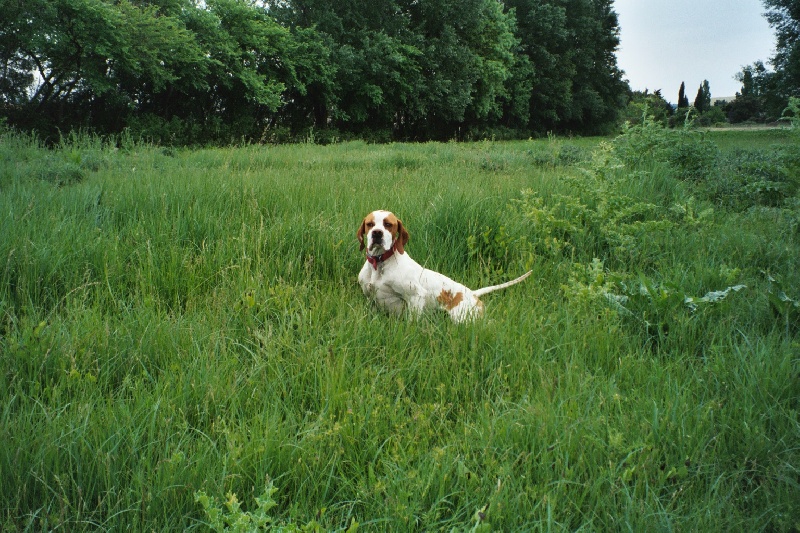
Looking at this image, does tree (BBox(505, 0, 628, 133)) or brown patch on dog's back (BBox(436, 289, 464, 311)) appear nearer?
brown patch on dog's back (BBox(436, 289, 464, 311))

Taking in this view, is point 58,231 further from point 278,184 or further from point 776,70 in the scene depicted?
point 776,70

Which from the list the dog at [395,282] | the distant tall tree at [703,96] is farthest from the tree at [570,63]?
the dog at [395,282]

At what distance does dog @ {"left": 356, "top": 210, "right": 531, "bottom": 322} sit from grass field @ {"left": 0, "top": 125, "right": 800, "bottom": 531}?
5.9 inches

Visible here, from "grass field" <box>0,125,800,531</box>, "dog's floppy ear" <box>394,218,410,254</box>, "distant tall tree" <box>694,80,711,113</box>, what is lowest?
"grass field" <box>0,125,800,531</box>

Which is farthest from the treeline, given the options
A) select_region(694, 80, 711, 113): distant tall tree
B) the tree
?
select_region(694, 80, 711, 113): distant tall tree

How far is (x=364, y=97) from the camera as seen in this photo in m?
28.6

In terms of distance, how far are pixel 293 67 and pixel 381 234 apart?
71.8ft

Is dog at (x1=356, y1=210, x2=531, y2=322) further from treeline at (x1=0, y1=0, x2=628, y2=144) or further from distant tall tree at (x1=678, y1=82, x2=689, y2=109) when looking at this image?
distant tall tree at (x1=678, y1=82, x2=689, y2=109)

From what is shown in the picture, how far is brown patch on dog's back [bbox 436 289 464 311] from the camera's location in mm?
3783

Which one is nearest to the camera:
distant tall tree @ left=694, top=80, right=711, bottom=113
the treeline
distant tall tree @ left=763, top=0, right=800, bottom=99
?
the treeline

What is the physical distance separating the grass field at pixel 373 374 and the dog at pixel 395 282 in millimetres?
150

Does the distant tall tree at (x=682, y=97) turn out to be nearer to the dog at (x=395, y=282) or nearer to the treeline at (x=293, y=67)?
the treeline at (x=293, y=67)

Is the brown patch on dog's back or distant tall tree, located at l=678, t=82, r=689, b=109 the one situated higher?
distant tall tree, located at l=678, t=82, r=689, b=109

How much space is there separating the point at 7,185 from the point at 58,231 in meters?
2.19
